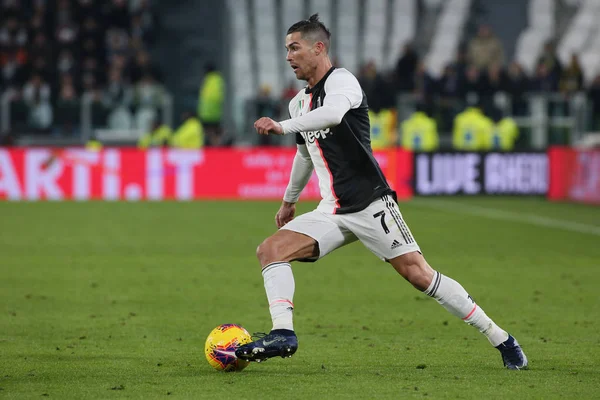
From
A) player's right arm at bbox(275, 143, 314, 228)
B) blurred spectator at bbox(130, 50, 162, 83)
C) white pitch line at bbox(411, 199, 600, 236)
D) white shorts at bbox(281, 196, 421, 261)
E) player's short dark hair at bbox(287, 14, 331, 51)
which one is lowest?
white pitch line at bbox(411, 199, 600, 236)

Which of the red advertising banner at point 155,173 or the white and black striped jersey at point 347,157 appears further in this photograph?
the red advertising banner at point 155,173

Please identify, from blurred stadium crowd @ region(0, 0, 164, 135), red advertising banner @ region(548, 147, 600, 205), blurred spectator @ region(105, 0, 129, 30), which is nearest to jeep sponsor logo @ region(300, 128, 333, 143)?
red advertising banner @ region(548, 147, 600, 205)

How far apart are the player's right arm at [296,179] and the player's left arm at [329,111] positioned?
0.54 meters

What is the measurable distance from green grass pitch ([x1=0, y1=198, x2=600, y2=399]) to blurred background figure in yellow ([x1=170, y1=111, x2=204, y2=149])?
784cm

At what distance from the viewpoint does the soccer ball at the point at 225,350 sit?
20.6ft

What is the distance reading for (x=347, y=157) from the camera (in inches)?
254

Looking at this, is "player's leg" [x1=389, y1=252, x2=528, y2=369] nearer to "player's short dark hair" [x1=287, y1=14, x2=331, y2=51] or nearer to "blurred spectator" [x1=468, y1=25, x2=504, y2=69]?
"player's short dark hair" [x1=287, y1=14, x2=331, y2=51]

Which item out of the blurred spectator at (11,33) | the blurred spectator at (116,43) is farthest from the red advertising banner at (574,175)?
the blurred spectator at (11,33)

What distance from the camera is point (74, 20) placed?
28.7 metres

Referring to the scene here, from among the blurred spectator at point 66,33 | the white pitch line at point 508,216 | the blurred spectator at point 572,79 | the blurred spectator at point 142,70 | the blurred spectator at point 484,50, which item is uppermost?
the blurred spectator at point 66,33

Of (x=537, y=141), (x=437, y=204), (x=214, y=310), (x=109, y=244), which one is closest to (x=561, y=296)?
(x=214, y=310)

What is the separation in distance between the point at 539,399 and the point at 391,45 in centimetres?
2653

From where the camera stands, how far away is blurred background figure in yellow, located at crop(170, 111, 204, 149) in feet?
81.9

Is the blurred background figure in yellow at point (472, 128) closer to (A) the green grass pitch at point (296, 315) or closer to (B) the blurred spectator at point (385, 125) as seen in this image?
(B) the blurred spectator at point (385, 125)
